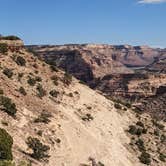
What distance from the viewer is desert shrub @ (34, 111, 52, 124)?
46.2 m

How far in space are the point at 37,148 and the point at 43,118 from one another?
7455 mm

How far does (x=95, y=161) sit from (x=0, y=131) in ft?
38.0

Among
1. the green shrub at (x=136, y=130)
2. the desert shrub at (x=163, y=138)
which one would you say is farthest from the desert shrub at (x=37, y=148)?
the desert shrub at (x=163, y=138)

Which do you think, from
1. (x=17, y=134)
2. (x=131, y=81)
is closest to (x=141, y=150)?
(x=17, y=134)

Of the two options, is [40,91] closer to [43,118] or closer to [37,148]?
[43,118]

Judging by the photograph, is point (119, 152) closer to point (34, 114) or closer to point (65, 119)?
point (65, 119)

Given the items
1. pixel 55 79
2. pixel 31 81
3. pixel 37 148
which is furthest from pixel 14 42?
pixel 37 148

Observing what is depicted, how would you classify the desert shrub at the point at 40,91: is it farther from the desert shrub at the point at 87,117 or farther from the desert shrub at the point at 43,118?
the desert shrub at the point at 87,117

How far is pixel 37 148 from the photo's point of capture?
3984 centimetres

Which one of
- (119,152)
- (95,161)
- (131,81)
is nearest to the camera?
(95,161)

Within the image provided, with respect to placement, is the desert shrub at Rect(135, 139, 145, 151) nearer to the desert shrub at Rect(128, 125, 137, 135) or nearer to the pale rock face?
the desert shrub at Rect(128, 125, 137, 135)

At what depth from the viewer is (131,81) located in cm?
16500

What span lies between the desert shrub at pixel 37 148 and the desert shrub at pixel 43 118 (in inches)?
191

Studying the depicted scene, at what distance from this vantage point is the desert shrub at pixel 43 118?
46.2m
